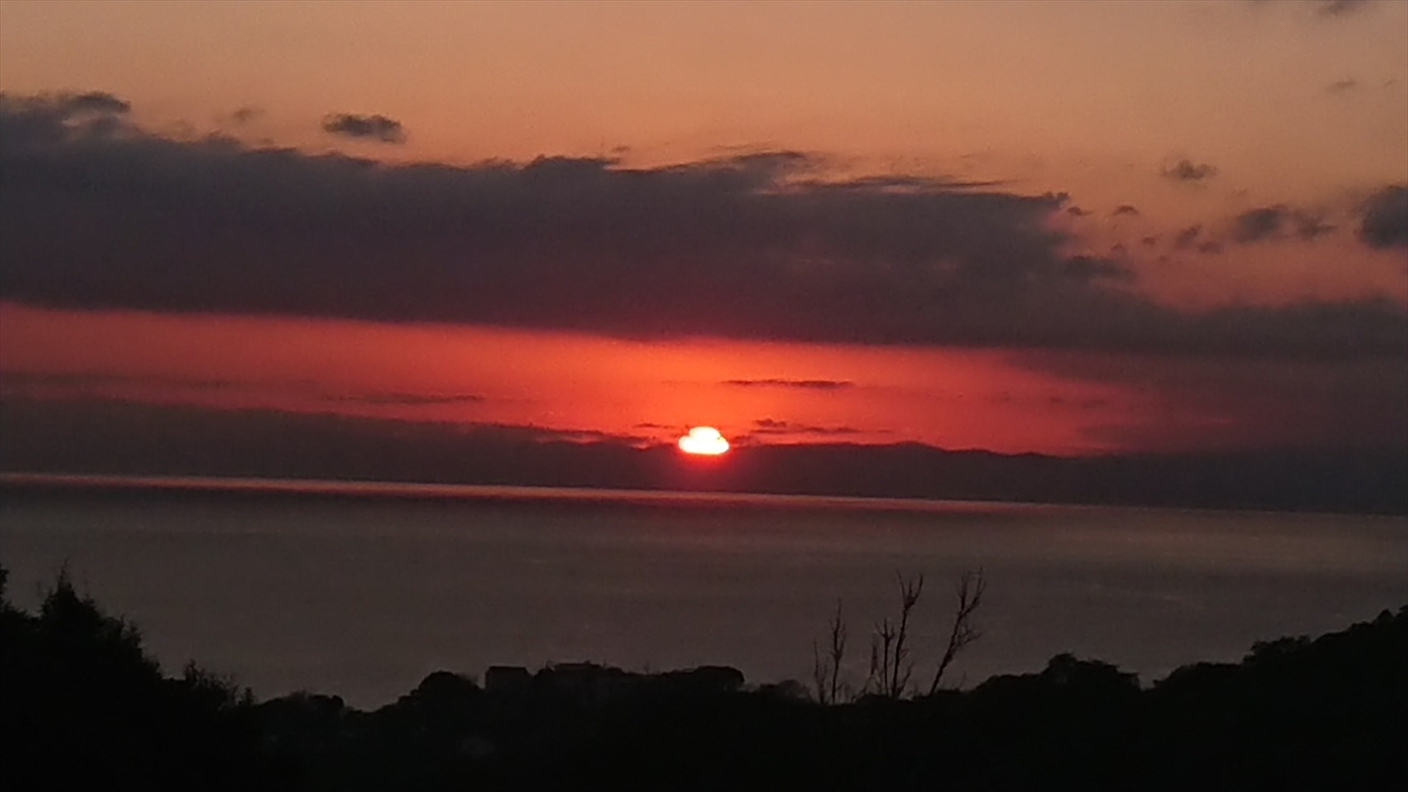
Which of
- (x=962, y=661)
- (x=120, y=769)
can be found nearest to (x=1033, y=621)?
(x=962, y=661)

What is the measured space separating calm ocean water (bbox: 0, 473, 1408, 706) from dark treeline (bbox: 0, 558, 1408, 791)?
709cm

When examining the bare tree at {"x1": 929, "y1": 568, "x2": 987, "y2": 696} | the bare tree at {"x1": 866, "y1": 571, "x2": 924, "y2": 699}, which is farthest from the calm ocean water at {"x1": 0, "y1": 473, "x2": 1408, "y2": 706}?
the bare tree at {"x1": 929, "y1": 568, "x2": 987, "y2": 696}

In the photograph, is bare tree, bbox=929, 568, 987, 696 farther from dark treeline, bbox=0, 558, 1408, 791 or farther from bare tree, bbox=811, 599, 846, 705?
dark treeline, bbox=0, 558, 1408, 791

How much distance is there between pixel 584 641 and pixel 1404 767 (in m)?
56.9

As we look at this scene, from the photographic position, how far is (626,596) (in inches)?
3819

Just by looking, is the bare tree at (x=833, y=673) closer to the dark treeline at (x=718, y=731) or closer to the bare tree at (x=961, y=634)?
the bare tree at (x=961, y=634)

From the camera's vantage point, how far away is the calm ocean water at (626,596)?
6438 centimetres

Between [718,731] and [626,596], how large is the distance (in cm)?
7796

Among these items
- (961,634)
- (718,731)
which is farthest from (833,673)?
(718,731)

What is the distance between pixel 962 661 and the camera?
2445 inches

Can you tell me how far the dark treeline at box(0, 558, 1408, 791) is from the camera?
566 inches

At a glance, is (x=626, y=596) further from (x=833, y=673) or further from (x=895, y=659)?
(x=895, y=659)

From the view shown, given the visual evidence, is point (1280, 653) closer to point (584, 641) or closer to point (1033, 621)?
point (584, 641)

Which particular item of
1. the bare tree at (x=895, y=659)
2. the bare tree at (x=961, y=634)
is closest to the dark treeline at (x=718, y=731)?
the bare tree at (x=961, y=634)
